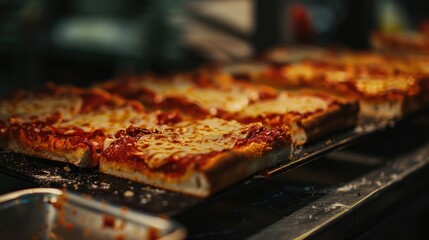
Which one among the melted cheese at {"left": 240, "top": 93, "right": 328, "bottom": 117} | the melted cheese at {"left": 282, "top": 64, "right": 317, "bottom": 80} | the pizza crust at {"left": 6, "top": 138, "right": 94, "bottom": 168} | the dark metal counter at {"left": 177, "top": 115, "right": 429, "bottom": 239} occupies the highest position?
the melted cheese at {"left": 240, "top": 93, "right": 328, "bottom": 117}

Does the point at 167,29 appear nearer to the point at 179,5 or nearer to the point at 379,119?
the point at 179,5

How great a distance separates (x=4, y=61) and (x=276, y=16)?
548 cm

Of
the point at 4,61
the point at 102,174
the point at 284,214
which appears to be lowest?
the point at 4,61

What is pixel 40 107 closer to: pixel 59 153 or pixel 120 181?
pixel 59 153

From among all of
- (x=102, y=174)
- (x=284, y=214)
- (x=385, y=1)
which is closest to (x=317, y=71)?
(x=284, y=214)

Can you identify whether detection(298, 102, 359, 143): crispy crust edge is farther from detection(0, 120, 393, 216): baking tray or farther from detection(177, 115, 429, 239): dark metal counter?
detection(177, 115, 429, 239): dark metal counter

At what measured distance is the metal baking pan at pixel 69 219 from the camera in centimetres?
144

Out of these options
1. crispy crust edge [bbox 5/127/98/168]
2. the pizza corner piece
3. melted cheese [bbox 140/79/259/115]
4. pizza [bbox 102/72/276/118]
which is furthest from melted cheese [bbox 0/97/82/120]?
the pizza corner piece

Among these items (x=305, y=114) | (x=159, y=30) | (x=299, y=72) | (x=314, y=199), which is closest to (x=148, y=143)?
(x=314, y=199)

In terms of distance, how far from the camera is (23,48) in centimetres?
852

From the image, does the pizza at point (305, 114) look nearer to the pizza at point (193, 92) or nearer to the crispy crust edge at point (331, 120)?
the crispy crust edge at point (331, 120)

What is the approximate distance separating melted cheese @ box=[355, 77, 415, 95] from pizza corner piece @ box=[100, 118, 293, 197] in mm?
1249

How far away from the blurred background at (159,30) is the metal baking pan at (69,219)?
4.17m

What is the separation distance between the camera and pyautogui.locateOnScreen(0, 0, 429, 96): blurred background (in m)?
6.14
